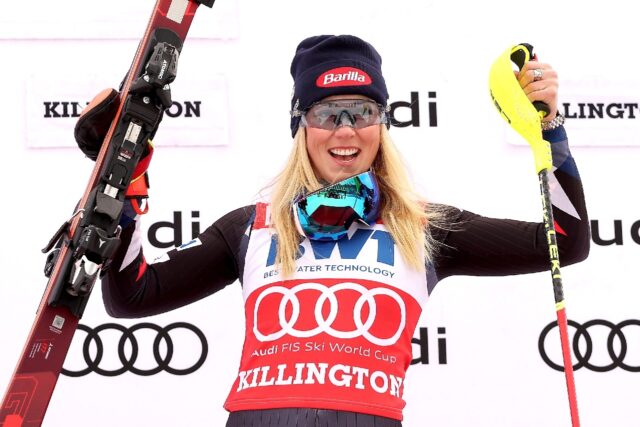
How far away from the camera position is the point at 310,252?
6.19 feet

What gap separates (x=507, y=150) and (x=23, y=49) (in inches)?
52.7

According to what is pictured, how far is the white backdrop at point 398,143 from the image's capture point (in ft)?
8.40

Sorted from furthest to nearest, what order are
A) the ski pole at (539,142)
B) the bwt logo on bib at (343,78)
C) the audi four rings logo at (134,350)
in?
the audi four rings logo at (134,350), the bwt logo on bib at (343,78), the ski pole at (539,142)

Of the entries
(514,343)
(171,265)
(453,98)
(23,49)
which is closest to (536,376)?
(514,343)

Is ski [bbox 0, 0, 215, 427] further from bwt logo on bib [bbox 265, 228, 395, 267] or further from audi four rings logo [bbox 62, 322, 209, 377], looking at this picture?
audi four rings logo [bbox 62, 322, 209, 377]

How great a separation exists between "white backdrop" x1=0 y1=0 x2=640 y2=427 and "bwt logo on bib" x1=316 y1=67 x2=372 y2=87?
657mm

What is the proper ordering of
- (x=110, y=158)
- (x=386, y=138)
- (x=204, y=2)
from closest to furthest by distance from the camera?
(x=110, y=158), (x=204, y=2), (x=386, y=138)

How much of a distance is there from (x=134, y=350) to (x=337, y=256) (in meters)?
0.93

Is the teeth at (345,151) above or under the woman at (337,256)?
above

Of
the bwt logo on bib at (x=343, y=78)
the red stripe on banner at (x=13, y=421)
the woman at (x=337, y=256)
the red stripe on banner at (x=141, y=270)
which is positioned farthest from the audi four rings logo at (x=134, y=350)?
the bwt logo on bib at (x=343, y=78)

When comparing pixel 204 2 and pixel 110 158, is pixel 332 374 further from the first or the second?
pixel 204 2

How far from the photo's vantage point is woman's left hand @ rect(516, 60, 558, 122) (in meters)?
1.76

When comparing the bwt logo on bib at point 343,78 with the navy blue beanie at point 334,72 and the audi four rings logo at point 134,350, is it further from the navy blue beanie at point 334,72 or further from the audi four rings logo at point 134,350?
the audi four rings logo at point 134,350

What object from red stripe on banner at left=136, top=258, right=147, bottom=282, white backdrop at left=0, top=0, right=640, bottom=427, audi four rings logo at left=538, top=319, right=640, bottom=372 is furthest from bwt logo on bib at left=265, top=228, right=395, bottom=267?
audi four rings logo at left=538, top=319, right=640, bottom=372
